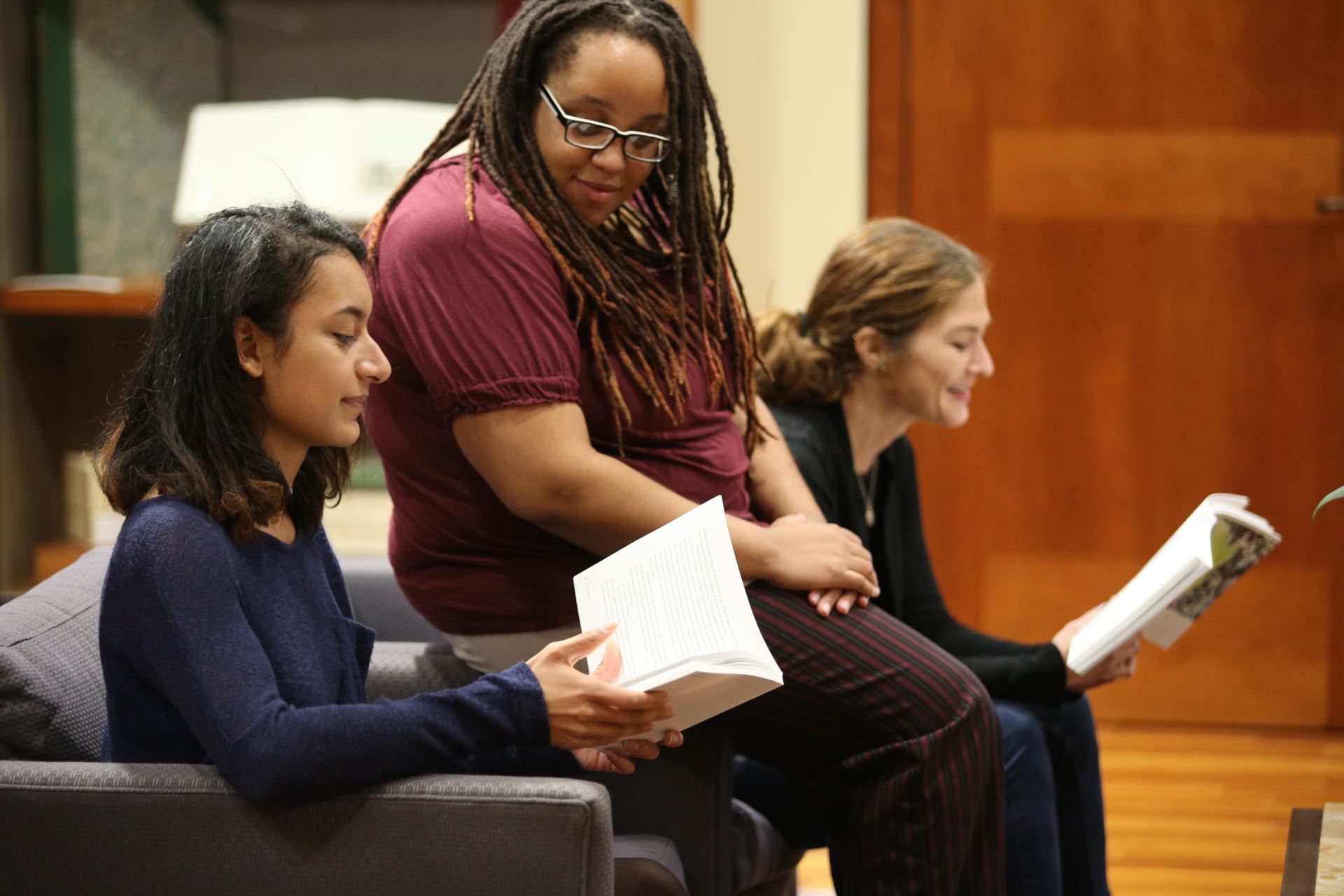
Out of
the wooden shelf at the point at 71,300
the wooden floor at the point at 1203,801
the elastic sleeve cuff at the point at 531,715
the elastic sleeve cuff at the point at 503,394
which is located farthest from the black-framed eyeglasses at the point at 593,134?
the wooden shelf at the point at 71,300

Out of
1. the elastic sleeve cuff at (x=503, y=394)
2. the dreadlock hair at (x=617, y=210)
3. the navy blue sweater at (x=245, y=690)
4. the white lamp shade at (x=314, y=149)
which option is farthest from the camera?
the white lamp shade at (x=314, y=149)

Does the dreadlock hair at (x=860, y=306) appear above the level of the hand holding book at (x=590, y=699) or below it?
above

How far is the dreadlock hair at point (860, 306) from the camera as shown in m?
1.84

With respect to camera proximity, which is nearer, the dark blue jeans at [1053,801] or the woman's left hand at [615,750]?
the woman's left hand at [615,750]

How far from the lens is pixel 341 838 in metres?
1.01

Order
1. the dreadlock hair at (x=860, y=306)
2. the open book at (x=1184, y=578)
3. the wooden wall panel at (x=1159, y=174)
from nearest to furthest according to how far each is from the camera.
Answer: the open book at (x=1184, y=578) → the dreadlock hair at (x=860, y=306) → the wooden wall panel at (x=1159, y=174)

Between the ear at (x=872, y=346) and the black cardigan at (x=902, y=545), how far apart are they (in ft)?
0.25

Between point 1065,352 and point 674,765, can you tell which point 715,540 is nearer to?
point 674,765

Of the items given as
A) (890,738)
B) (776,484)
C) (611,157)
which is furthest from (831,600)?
(611,157)

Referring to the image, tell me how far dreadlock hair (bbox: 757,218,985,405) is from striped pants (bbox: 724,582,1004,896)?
1.67 feet

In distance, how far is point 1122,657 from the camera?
1.74 m

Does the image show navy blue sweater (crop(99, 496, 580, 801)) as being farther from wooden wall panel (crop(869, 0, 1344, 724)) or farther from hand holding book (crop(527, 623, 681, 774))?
wooden wall panel (crop(869, 0, 1344, 724))

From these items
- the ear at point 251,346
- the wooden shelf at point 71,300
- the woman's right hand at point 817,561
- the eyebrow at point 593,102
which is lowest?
the woman's right hand at point 817,561

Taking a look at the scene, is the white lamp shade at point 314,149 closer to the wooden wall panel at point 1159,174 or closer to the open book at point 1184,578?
the wooden wall panel at point 1159,174
